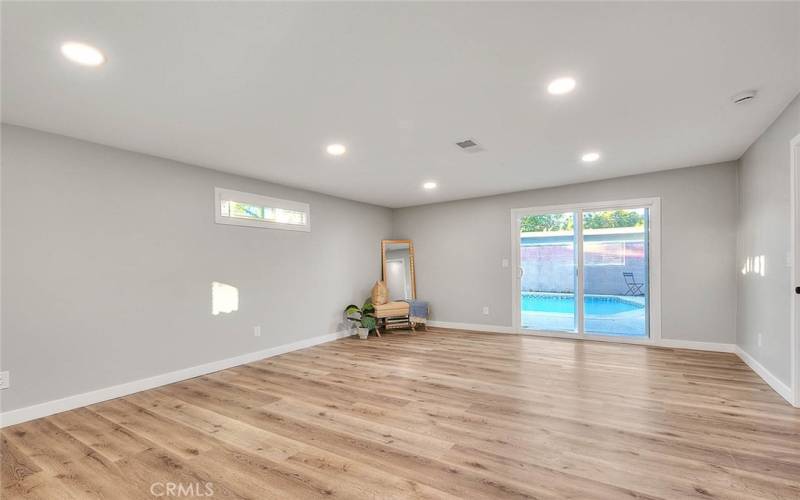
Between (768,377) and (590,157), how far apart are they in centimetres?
271

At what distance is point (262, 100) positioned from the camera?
98.7 inches

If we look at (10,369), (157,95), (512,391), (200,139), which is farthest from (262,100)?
(512,391)

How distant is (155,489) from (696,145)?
5387mm

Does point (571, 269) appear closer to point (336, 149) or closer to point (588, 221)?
point (588, 221)

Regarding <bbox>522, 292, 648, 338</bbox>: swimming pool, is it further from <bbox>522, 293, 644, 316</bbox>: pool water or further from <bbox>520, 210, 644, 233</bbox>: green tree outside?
<bbox>520, 210, 644, 233</bbox>: green tree outside

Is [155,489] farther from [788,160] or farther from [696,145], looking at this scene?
[696,145]

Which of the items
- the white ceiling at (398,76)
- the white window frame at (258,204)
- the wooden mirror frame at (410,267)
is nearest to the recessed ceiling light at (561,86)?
the white ceiling at (398,76)

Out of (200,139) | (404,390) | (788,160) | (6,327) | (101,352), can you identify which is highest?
(200,139)

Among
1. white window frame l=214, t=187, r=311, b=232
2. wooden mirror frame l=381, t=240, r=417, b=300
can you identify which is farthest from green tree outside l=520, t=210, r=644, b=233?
white window frame l=214, t=187, r=311, b=232

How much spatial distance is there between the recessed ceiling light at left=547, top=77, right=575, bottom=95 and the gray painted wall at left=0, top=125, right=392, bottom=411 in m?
3.08

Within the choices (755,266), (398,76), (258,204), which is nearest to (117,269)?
(258,204)

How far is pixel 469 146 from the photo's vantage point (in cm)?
356

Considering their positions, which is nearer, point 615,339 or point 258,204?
point 258,204

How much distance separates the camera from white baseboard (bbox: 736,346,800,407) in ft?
9.42
